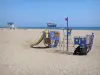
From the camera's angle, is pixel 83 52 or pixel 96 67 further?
pixel 83 52

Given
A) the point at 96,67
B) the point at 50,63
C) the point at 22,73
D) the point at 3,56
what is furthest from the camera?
the point at 3,56

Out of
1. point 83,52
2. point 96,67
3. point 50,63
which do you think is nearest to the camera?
point 96,67

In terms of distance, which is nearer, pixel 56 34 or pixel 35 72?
pixel 35 72

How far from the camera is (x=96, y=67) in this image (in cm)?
257

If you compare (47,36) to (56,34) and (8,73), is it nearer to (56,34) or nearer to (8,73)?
(56,34)

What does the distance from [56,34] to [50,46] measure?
0.26 m

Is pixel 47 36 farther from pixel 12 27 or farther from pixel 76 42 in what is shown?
pixel 12 27

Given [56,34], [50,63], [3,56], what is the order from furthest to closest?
[56,34] → [3,56] → [50,63]

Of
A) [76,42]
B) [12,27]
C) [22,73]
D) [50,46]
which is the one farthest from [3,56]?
[12,27]

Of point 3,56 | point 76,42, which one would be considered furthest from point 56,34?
point 3,56

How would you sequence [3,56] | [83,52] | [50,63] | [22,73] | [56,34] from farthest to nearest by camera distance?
1. [56,34]
2. [83,52]
3. [3,56]
4. [50,63]
5. [22,73]

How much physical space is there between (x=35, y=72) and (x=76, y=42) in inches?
56.3

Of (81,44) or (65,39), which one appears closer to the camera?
(81,44)

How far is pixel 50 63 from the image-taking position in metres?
2.79
